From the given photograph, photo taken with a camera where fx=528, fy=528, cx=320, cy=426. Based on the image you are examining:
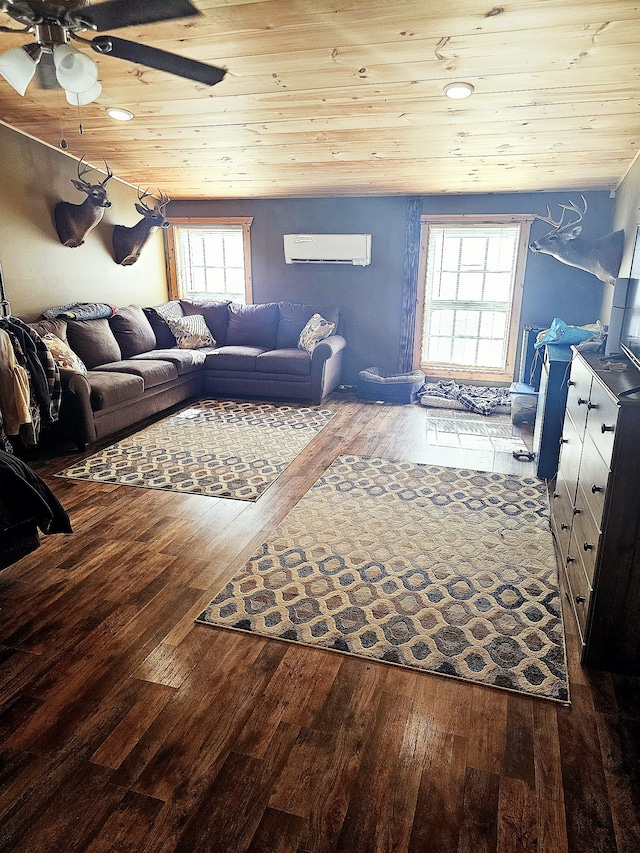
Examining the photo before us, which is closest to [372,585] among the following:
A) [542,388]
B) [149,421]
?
[542,388]

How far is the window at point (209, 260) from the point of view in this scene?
6746 mm

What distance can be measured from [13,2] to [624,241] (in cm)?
428

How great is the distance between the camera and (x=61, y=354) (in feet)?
14.0

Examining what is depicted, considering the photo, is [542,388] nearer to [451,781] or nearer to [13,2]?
[451,781]

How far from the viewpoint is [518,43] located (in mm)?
2850

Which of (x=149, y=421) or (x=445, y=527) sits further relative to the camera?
(x=149, y=421)

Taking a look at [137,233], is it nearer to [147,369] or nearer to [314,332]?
[147,369]

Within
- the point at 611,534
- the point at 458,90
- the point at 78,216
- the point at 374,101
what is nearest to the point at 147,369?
the point at 78,216

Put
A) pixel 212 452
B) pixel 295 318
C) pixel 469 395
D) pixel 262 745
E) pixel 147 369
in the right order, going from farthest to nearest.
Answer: pixel 295 318 → pixel 469 395 → pixel 147 369 → pixel 212 452 → pixel 262 745

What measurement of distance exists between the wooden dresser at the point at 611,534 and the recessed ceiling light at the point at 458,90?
7.26ft

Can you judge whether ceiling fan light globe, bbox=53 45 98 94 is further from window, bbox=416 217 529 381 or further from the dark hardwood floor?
window, bbox=416 217 529 381

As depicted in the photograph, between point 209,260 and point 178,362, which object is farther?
point 209,260

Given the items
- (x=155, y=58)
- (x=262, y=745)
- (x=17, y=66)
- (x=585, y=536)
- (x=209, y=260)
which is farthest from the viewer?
(x=209, y=260)

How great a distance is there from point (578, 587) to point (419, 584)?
676mm
